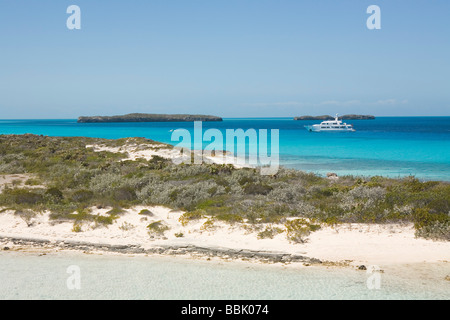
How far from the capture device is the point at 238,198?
17078 millimetres

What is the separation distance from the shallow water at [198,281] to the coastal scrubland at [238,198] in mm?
2370

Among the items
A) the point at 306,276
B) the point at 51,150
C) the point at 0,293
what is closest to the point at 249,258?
the point at 306,276

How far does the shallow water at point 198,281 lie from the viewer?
→ 919cm

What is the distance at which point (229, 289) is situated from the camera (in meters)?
9.51

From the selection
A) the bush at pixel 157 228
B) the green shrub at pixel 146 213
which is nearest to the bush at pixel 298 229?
the bush at pixel 157 228

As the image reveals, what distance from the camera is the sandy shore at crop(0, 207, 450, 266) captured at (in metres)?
11.5

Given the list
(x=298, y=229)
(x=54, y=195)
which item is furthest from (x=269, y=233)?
(x=54, y=195)

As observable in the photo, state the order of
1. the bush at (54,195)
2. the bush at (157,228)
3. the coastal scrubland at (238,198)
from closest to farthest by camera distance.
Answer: the bush at (157,228) < the coastal scrubland at (238,198) < the bush at (54,195)

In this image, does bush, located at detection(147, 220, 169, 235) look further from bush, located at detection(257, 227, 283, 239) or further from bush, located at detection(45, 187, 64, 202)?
bush, located at detection(45, 187, 64, 202)

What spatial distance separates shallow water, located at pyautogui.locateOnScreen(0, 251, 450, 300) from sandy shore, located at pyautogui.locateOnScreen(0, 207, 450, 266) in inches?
29.8

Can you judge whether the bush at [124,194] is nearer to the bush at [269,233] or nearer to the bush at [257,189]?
the bush at [257,189]

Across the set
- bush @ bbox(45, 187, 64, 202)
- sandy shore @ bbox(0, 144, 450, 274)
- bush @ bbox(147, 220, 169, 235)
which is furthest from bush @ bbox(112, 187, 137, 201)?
bush @ bbox(147, 220, 169, 235)

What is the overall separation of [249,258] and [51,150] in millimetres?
28903
